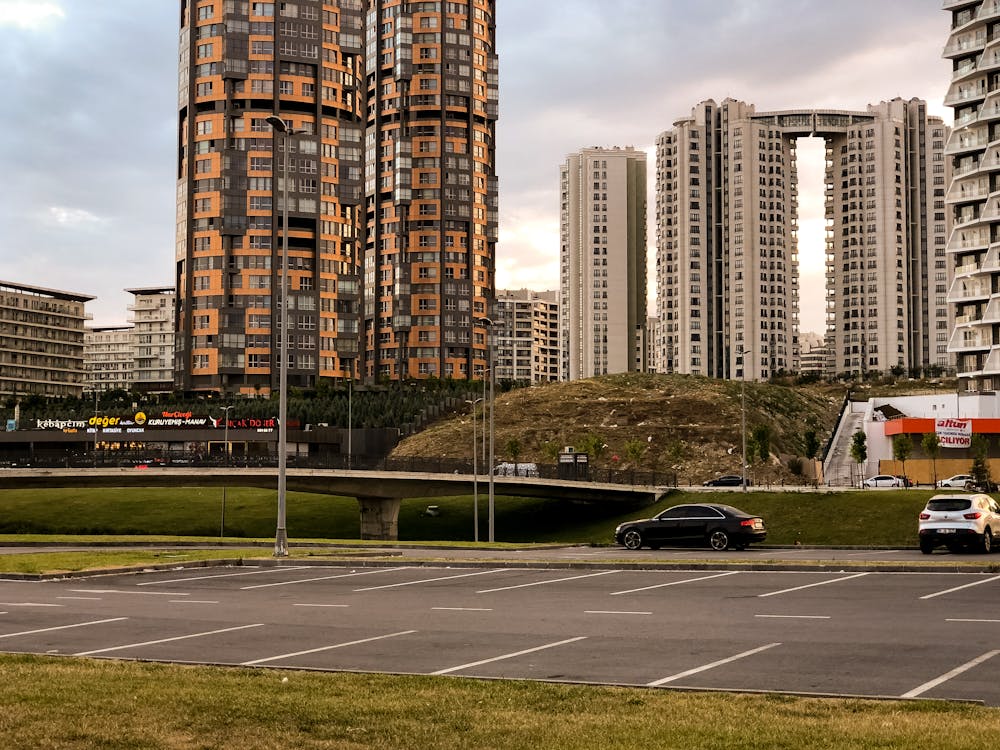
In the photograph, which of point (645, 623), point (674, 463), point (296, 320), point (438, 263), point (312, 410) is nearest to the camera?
point (645, 623)

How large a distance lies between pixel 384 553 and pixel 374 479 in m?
43.9

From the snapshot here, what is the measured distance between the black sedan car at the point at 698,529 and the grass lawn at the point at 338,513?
82.5 feet

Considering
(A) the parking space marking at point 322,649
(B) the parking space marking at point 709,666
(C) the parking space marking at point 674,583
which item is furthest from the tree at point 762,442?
(B) the parking space marking at point 709,666

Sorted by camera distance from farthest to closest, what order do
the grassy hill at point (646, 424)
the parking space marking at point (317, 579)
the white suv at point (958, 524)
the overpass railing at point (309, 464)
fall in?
the grassy hill at point (646, 424)
the overpass railing at point (309, 464)
the white suv at point (958, 524)
the parking space marking at point (317, 579)

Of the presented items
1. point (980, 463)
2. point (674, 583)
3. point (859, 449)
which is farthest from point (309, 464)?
point (674, 583)

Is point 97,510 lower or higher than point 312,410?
lower

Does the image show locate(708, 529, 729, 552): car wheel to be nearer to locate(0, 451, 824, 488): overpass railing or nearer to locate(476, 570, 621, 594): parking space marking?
locate(476, 570, 621, 594): parking space marking

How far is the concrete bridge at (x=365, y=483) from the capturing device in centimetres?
8100

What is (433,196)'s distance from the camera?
185m

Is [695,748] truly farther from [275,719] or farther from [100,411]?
[100,411]

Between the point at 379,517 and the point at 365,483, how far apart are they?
370 centimetres

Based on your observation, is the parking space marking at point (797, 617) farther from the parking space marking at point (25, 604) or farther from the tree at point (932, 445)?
the tree at point (932, 445)

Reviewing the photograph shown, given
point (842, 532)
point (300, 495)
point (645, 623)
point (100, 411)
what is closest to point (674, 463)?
point (300, 495)

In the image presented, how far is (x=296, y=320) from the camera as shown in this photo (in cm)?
15088
